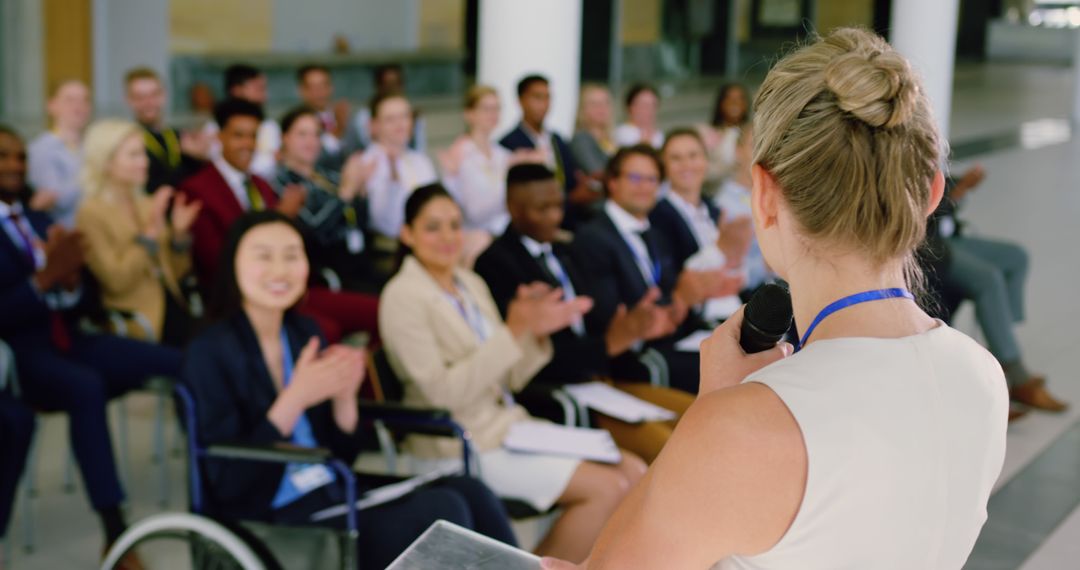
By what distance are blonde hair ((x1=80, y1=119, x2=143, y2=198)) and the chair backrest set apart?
2.13m

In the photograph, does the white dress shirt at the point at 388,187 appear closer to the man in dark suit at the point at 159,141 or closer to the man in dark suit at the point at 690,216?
the man in dark suit at the point at 159,141

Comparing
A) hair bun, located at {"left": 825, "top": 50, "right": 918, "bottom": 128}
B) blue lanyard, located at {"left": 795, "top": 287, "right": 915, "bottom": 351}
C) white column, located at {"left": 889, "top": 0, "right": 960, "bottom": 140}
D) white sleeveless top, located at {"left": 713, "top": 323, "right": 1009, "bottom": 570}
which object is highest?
white column, located at {"left": 889, "top": 0, "right": 960, "bottom": 140}

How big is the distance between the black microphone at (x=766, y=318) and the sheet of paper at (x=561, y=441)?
2369 millimetres

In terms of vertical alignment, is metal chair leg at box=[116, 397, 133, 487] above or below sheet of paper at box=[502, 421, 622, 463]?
below

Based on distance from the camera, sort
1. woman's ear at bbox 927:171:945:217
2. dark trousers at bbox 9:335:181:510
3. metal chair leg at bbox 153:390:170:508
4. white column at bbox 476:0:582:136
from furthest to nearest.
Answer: white column at bbox 476:0:582:136, metal chair leg at bbox 153:390:170:508, dark trousers at bbox 9:335:181:510, woman's ear at bbox 927:171:945:217

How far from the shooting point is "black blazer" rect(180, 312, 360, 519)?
10.8 feet

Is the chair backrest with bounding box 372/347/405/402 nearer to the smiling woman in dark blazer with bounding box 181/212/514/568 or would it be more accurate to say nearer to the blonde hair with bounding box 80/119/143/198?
the smiling woman in dark blazer with bounding box 181/212/514/568

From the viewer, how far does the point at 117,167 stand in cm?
548

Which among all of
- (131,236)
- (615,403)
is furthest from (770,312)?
(131,236)

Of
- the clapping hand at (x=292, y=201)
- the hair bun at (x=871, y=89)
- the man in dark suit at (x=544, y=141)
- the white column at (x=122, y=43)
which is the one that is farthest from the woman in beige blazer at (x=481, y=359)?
the white column at (x=122, y=43)

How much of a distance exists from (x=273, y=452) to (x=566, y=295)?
1.84 m

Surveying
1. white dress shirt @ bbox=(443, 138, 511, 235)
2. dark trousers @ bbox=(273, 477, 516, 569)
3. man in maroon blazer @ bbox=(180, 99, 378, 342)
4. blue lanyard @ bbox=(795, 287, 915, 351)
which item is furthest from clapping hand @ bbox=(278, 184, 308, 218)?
blue lanyard @ bbox=(795, 287, 915, 351)

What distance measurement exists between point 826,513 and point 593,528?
2599mm

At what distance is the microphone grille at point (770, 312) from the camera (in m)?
1.44
